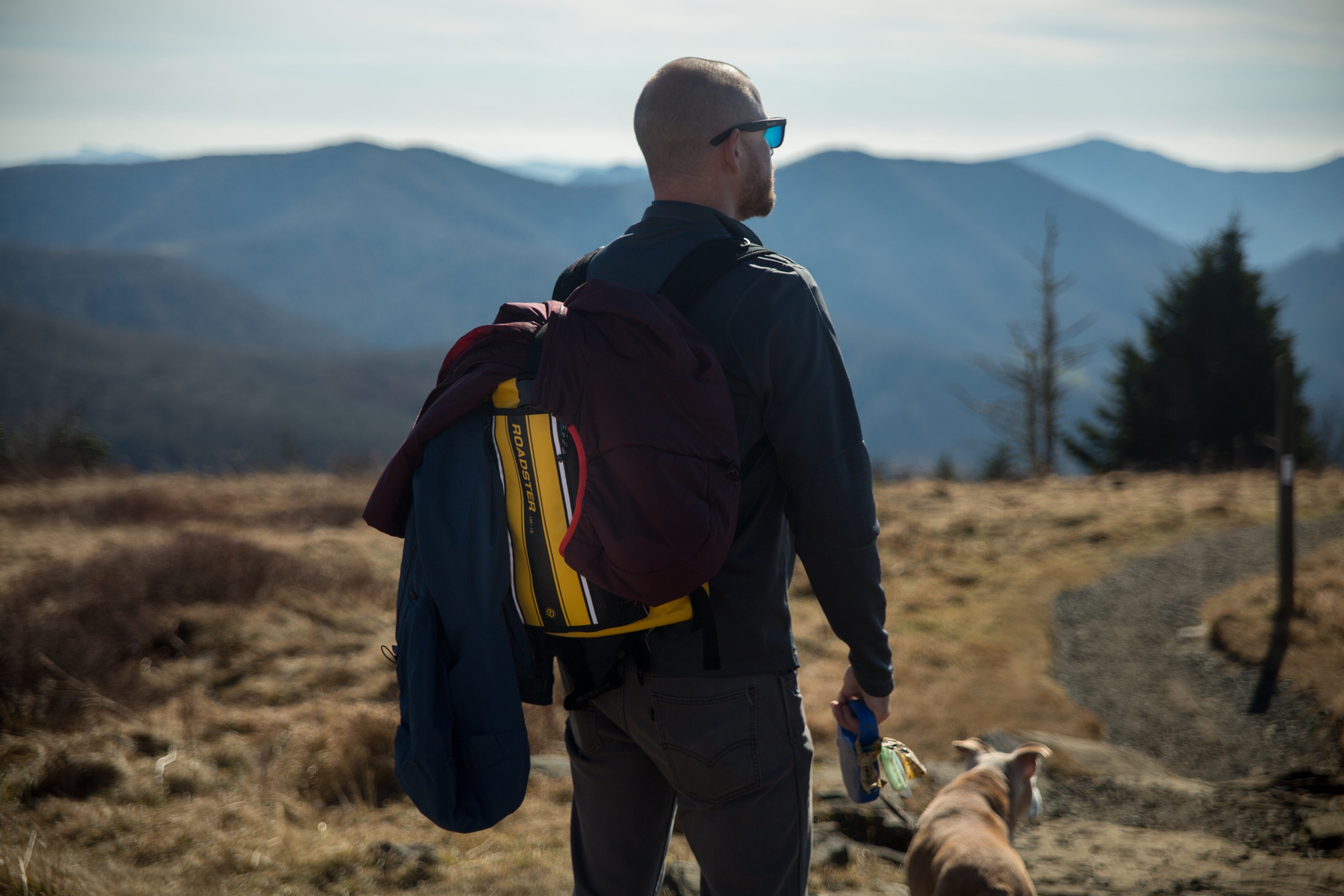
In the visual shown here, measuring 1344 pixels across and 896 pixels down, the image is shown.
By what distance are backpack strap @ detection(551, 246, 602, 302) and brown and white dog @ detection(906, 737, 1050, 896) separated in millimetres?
2270

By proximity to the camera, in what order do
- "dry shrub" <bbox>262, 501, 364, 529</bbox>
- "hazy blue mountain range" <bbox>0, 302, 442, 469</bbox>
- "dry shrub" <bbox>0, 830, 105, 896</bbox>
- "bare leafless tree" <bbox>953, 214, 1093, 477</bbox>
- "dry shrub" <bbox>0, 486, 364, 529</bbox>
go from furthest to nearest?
"hazy blue mountain range" <bbox>0, 302, 442, 469</bbox>, "bare leafless tree" <bbox>953, 214, 1093, 477</bbox>, "dry shrub" <bbox>262, 501, 364, 529</bbox>, "dry shrub" <bbox>0, 486, 364, 529</bbox>, "dry shrub" <bbox>0, 830, 105, 896</bbox>

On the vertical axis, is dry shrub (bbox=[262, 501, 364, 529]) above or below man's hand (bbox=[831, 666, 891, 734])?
below

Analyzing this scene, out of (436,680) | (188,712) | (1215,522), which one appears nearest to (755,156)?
(436,680)

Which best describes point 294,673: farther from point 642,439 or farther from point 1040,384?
point 1040,384

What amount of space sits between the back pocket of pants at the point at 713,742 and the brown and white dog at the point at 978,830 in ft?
5.09

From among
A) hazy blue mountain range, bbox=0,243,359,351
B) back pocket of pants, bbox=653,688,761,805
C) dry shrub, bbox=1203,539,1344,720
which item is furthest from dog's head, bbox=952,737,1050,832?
hazy blue mountain range, bbox=0,243,359,351

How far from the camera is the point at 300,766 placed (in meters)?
4.36

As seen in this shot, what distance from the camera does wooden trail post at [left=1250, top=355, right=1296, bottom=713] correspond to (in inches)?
271

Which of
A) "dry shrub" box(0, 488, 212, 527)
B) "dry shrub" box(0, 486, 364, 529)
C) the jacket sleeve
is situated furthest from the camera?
"dry shrub" box(0, 486, 364, 529)

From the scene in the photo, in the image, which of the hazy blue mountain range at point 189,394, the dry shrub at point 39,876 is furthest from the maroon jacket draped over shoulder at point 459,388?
the hazy blue mountain range at point 189,394

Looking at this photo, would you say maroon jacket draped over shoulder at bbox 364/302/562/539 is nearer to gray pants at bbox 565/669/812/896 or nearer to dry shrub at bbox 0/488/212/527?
gray pants at bbox 565/669/812/896

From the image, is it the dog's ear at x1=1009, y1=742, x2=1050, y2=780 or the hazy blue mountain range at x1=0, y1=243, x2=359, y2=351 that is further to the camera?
the hazy blue mountain range at x1=0, y1=243, x2=359, y2=351

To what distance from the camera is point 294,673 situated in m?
6.44

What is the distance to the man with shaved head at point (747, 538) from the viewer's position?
1637 millimetres
